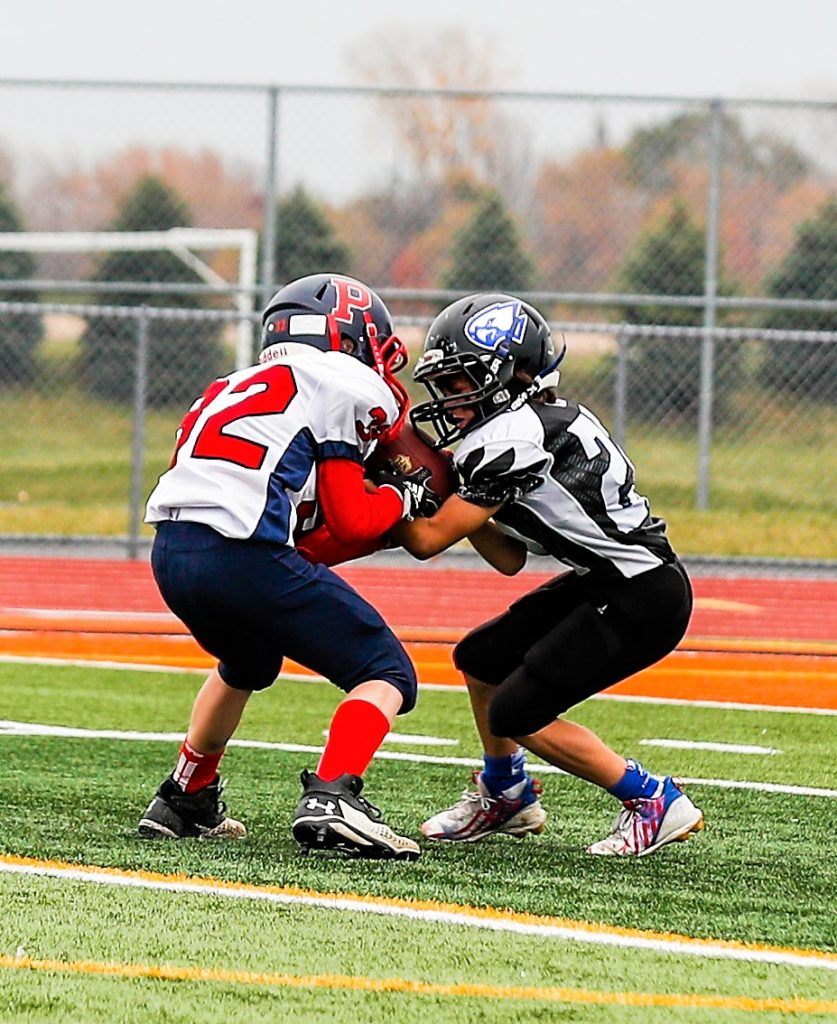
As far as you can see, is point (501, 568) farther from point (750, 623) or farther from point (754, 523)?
point (754, 523)

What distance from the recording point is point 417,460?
16.0ft

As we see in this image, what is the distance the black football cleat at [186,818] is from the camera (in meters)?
4.76

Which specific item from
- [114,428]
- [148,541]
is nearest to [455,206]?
[114,428]

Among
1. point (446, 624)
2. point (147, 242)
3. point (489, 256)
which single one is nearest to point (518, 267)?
point (489, 256)

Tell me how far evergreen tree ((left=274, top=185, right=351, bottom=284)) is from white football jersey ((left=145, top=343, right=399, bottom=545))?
11.6m

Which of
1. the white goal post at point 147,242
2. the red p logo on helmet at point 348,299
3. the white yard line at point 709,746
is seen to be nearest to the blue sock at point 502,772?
the red p logo on helmet at point 348,299

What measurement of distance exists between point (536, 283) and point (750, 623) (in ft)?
23.2

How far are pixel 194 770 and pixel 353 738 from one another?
0.57m

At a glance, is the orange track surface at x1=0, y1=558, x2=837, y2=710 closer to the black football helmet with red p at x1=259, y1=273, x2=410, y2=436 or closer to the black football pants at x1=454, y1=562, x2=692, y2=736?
the black football pants at x1=454, y1=562, x2=692, y2=736

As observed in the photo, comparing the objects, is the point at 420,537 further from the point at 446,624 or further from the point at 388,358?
the point at 446,624

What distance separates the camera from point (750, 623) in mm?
10367

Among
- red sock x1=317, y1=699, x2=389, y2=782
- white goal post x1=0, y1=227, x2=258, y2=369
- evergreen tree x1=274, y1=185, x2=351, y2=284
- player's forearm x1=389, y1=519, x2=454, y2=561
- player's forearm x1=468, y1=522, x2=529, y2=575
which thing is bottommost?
white goal post x1=0, y1=227, x2=258, y2=369

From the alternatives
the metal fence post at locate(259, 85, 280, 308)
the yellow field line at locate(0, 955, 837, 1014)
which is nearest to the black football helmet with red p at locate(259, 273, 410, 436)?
the yellow field line at locate(0, 955, 837, 1014)

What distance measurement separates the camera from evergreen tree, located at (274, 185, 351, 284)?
1628 centimetres
